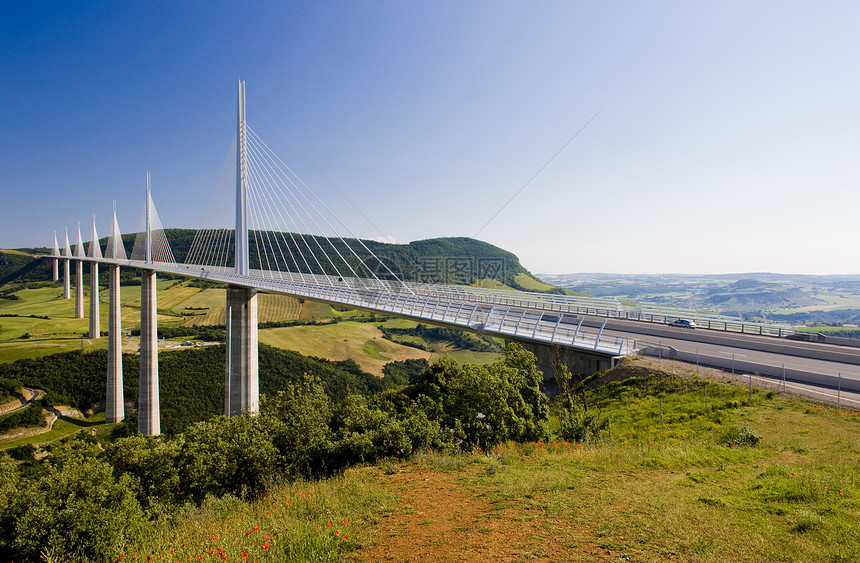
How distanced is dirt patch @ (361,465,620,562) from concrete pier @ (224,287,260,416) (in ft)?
84.0

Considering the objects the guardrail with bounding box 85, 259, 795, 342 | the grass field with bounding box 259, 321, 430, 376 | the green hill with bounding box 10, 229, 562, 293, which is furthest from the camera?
the green hill with bounding box 10, 229, 562, 293

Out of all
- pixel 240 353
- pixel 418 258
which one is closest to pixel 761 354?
pixel 240 353

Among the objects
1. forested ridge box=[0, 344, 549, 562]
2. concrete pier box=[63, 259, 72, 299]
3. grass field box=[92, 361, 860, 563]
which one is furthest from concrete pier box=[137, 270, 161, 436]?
concrete pier box=[63, 259, 72, 299]

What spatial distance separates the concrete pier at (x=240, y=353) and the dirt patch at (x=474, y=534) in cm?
2559

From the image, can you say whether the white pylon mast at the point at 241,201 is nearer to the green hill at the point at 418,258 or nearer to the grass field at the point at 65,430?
the grass field at the point at 65,430

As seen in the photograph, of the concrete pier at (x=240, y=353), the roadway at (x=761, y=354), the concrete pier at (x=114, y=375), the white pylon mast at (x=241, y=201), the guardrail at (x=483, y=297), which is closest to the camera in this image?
the roadway at (x=761, y=354)

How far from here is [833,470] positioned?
656 centimetres

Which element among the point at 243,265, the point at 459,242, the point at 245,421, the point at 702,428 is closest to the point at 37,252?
the point at 459,242

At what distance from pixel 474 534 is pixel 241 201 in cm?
3056

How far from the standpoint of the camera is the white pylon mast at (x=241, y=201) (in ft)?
97.9

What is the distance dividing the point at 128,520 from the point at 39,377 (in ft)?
218

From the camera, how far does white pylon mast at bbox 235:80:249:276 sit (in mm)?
29828

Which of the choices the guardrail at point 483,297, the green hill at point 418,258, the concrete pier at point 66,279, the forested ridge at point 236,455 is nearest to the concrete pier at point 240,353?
the guardrail at point 483,297

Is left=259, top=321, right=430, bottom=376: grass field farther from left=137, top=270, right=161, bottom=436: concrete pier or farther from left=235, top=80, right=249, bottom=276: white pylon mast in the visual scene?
left=235, top=80, right=249, bottom=276: white pylon mast
